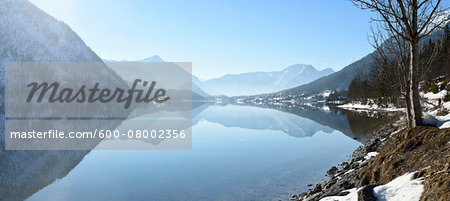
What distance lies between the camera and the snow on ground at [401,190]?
5.91 m

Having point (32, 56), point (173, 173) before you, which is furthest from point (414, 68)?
point (32, 56)

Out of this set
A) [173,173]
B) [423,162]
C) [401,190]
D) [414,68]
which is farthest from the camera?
[173,173]

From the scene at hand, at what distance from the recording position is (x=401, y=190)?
21.1 ft

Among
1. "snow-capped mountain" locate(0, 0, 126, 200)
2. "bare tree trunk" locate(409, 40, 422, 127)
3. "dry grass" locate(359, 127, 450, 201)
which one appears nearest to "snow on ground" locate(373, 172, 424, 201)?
"dry grass" locate(359, 127, 450, 201)

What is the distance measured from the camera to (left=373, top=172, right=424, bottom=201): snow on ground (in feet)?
19.4

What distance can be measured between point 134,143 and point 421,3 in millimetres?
36192

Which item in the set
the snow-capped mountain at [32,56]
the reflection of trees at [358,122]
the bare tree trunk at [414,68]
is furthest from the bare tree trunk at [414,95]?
the snow-capped mountain at [32,56]

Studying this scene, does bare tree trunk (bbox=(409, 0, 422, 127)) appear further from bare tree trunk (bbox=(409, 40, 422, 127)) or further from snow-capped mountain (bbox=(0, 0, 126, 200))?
snow-capped mountain (bbox=(0, 0, 126, 200))

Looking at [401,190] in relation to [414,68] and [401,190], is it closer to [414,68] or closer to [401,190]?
[401,190]

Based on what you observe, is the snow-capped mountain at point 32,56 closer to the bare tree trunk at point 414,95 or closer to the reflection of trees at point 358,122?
the bare tree trunk at point 414,95

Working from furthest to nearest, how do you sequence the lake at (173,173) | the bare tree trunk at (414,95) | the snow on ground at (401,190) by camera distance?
the lake at (173,173), the bare tree trunk at (414,95), the snow on ground at (401,190)

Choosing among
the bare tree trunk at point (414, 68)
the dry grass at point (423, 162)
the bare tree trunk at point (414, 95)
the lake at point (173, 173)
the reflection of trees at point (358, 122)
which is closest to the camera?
the dry grass at point (423, 162)

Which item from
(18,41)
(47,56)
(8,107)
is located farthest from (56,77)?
(8,107)

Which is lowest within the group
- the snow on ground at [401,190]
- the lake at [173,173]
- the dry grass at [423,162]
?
the lake at [173,173]
